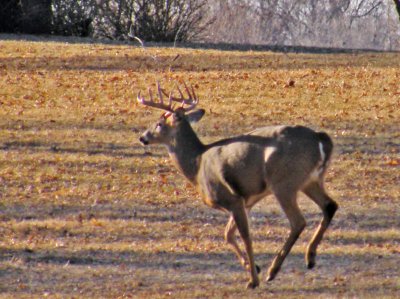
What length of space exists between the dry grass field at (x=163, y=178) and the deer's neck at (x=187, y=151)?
86 cm

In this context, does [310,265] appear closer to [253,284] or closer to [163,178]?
[253,284]

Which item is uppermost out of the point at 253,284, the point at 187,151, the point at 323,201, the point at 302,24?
the point at 187,151

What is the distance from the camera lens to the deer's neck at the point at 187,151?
10.2 metres

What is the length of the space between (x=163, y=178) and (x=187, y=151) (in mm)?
3817

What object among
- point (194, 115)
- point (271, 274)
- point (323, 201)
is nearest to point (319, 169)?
point (323, 201)

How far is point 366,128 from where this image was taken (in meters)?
17.2

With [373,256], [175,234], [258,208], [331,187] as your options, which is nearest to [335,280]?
[373,256]

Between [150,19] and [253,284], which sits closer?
[253,284]

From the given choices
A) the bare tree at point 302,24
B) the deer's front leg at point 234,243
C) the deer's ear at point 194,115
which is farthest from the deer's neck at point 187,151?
the bare tree at point 302,24

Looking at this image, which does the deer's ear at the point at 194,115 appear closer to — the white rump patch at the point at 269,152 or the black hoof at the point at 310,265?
the white rump patch at the point at 269,152

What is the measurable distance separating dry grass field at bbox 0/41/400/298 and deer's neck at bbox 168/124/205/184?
860mm

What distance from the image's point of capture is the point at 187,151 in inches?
408

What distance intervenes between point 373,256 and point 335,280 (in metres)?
1.02

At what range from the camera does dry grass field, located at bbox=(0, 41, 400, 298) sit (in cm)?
969
